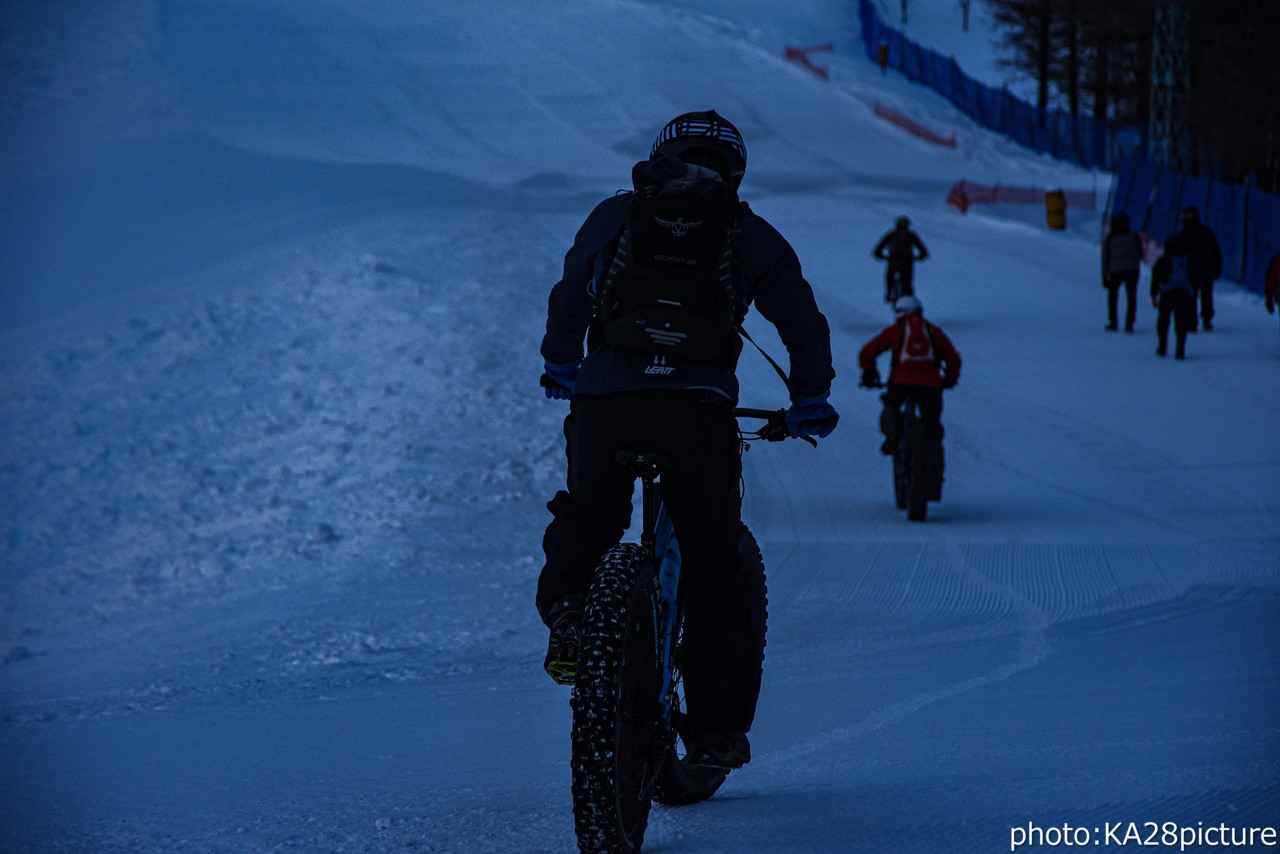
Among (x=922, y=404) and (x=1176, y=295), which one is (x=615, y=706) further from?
(x=1176, y=295)

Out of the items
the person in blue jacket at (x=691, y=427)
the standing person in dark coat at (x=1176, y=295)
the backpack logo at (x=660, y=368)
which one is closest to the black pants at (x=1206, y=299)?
the standing person in dark coat at (x=1176, y=295)

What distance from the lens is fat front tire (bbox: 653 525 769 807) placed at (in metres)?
3.80

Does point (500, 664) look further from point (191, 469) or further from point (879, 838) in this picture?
point (191, 469)

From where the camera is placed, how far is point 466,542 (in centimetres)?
926

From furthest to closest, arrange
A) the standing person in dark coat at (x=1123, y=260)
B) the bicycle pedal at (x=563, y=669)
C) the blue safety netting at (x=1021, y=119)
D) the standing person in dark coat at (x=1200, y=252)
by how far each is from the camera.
→ the blue safety netting at (x=1021, y=119)
the standing person in dark coat at (x=1123, y=260)
the standing person in dark coat at (x=1200, y=252)
the bicycle pedal at (x=563, y=669)

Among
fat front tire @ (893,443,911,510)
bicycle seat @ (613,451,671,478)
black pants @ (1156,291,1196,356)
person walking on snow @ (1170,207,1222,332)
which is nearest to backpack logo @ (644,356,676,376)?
bicycle seat @ (613,451,671,478)

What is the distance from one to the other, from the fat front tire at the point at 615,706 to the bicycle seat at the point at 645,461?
200mm

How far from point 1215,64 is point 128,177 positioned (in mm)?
28500

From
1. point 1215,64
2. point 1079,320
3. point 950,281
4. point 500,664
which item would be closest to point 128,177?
point 950,281

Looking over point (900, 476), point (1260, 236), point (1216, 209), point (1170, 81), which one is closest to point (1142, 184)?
point (1170, 81)

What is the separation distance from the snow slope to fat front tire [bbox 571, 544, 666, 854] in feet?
1.36

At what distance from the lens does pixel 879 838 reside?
3654 mm

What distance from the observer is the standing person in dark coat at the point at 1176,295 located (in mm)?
16969

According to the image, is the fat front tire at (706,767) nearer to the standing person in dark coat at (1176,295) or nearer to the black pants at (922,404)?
the black pants at (922,404)
